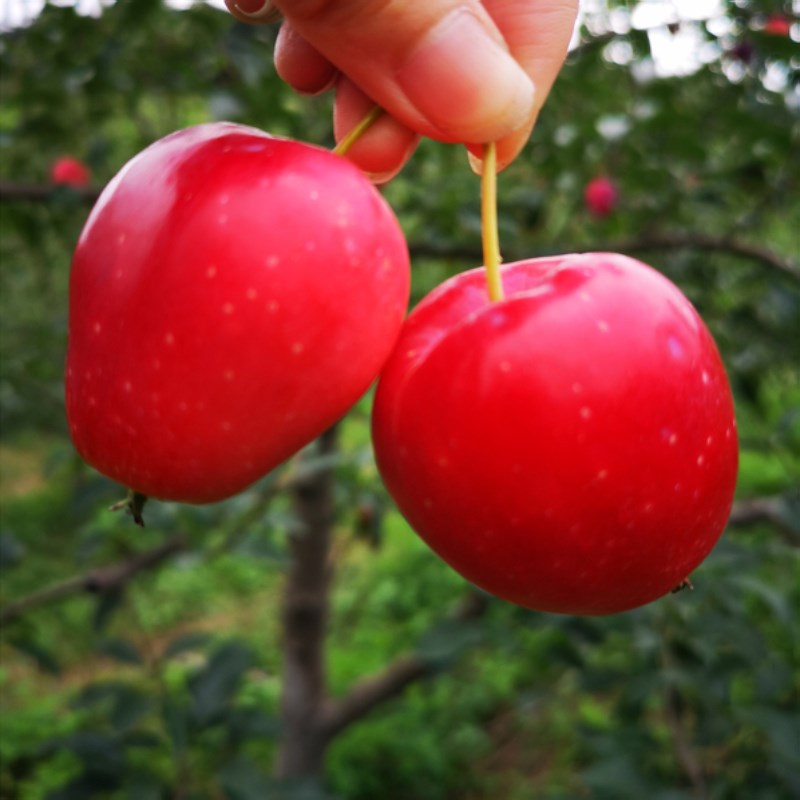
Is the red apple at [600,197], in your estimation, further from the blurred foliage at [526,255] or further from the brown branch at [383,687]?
the brown branch at [383,687]

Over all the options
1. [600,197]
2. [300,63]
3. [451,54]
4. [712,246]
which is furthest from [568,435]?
[600,197]

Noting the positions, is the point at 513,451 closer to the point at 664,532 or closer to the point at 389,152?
the point at 664,532

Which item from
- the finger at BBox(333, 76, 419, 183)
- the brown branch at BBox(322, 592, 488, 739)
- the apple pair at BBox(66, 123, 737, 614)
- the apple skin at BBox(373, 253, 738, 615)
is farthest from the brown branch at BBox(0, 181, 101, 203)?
the brown branch at BBox(322, 592, 488, 739)

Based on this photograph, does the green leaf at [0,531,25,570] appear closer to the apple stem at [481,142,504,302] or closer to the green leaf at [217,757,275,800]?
the green leaf at [217,757,275,800]

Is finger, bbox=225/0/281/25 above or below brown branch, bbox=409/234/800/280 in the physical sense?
above

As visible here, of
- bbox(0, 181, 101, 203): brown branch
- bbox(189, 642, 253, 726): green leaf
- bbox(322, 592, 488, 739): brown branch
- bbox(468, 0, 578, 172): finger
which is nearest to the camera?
bbox(468, 0, 578, 172): finger

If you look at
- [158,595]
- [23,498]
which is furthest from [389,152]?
Result: [23,498]

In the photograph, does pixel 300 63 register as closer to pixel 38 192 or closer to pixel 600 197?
pixel 38 192

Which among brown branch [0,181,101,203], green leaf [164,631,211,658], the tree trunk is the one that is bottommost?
the tree trunk
